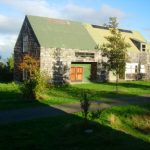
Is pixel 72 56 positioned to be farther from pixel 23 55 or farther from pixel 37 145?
pixel 37 145

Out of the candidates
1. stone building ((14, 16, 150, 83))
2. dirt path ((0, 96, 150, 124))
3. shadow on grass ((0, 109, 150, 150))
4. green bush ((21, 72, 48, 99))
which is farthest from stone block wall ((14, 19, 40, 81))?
shadow on grass ((0, 109, 150, 150))

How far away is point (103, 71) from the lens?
43.1m

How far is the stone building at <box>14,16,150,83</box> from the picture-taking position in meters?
37.8

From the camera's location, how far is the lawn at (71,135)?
12.0 meters

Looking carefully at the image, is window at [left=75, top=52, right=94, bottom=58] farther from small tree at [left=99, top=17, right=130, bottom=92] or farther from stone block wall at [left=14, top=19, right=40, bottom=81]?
small tree at [left=99, top=17, right=130, bottom=92]

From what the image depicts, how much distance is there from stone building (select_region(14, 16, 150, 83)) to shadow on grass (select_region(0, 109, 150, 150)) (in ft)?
72.5

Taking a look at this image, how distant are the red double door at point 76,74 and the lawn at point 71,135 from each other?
75.9ft

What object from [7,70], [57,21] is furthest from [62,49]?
[7,70]

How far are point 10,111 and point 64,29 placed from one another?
24284mm

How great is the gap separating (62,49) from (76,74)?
4.32 meters

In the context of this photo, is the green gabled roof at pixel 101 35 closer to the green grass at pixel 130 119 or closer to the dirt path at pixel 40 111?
the dirt path at pixel 40 111

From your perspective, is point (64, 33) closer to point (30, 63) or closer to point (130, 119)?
point (30, 63)

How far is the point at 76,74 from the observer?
4144 cm

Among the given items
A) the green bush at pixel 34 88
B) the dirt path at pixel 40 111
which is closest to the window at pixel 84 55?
the green bush at pixel 34 88
